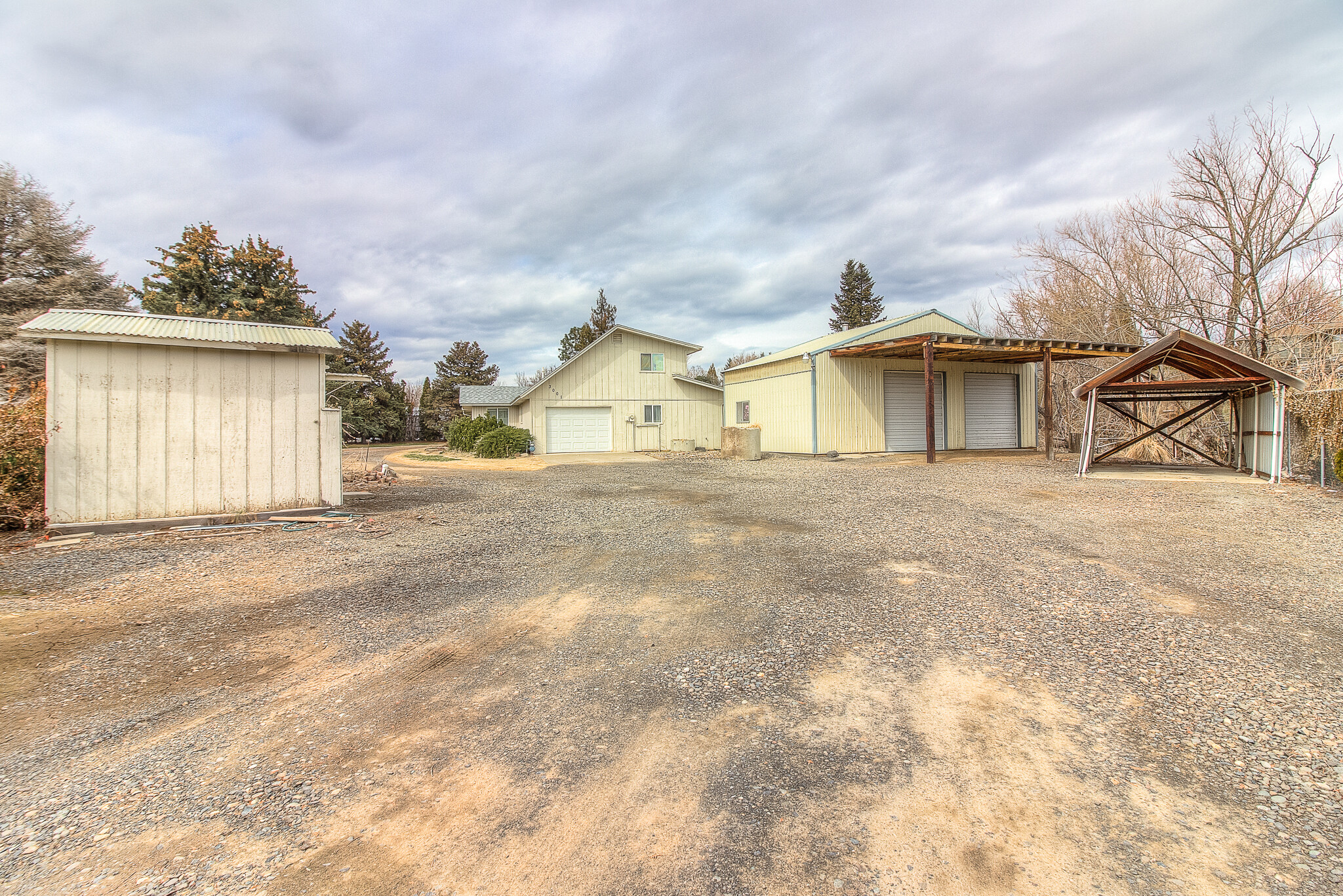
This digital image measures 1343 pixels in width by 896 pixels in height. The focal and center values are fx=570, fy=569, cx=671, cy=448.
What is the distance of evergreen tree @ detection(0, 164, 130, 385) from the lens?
43.3 feet

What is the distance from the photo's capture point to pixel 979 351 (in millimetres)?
16094

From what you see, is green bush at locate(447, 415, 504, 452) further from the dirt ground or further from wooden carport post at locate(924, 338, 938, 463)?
Answer: the dirt ground

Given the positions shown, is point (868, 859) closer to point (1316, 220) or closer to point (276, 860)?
point (276, 860)

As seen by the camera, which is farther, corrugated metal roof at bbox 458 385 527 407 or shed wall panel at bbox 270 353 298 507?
corrugated metal roof at bbox 458 385 527 407

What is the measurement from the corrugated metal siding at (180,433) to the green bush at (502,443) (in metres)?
12.8

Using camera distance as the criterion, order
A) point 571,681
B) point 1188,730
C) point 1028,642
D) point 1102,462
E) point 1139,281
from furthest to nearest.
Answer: point 1139,281, point 1102,462, point 1028,642, point 571,681, point 1188,730

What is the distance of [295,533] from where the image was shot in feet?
23.5

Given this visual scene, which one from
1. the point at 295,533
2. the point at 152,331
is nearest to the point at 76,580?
the point at 295,533

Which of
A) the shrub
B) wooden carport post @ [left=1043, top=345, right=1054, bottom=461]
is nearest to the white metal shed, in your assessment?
the shrub

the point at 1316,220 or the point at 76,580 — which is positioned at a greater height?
the point at 1316,220

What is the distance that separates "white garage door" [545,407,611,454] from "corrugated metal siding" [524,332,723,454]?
198 mm

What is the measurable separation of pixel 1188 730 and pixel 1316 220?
1686 centimetres

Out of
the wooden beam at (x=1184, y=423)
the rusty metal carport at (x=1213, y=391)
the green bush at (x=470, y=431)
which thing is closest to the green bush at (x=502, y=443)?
the green bush at (x=470, y=431)

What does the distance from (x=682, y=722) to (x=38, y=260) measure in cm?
1988
